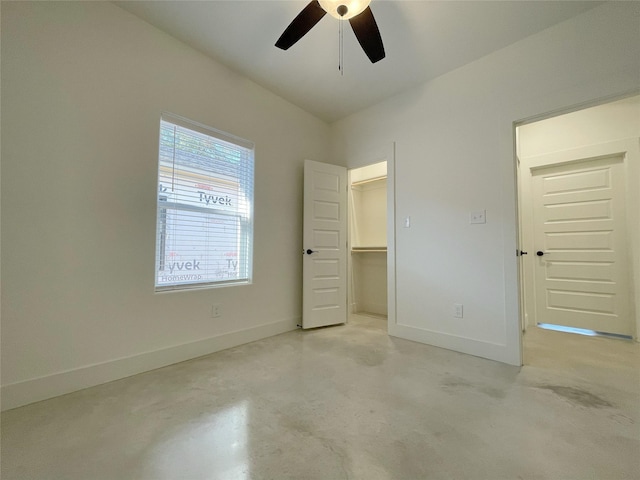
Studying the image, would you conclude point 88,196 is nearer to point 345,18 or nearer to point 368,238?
point 345,18

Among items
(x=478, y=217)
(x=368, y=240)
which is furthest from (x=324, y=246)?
(x=478, y=217)

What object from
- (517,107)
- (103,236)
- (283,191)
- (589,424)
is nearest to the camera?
(589,424)

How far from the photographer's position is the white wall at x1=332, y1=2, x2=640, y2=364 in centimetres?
207

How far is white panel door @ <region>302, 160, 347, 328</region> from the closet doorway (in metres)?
0.61

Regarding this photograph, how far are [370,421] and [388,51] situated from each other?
3015mm

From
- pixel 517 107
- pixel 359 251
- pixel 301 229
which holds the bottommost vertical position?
pixel 359 251

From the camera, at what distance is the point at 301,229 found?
3486 millimetres

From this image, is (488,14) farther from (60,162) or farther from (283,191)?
(60,162)

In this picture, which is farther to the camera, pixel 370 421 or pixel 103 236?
pixel 103 236

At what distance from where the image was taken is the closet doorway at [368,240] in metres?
4.26

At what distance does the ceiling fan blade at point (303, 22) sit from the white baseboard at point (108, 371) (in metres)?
2.64

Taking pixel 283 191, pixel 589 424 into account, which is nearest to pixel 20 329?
pixel 283 191

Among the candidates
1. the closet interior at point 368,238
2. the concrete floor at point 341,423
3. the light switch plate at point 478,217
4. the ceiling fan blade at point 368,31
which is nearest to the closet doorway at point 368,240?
the closet interior at point 368,238

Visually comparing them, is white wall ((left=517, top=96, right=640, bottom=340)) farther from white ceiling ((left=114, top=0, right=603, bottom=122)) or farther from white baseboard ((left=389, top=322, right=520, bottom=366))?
white baseboard ((left=389, top=322, right=520, bottom=366))
